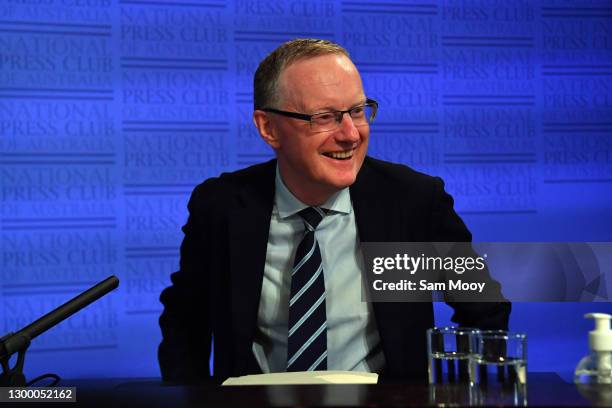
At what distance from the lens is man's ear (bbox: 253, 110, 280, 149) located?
6.74 feet

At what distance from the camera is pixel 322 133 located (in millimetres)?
1936

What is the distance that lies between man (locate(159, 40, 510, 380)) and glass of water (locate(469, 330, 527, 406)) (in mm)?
584

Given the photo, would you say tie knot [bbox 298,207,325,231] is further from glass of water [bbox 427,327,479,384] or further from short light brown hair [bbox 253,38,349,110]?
glass of water [bbox 427,327,479,384]

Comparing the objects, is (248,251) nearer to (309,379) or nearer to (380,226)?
(380,226)

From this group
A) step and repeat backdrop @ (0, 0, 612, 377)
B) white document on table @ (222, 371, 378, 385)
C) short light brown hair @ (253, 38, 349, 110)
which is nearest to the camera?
white document on table @ (222, 371, 378, 385)

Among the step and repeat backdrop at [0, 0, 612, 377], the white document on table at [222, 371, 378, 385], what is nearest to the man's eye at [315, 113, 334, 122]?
the white document on table at [222, 371, 378, 385]

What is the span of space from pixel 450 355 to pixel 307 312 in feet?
2.05

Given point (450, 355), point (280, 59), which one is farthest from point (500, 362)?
point (280, 59)

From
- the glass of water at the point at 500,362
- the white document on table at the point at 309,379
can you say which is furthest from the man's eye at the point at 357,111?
the glass of water at the point at 500,362

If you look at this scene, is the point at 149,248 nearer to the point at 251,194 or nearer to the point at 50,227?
the point at 50,227

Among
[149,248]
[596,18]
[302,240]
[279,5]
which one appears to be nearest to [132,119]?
[149,248]

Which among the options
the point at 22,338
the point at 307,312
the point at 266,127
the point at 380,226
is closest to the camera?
the point at 22,338

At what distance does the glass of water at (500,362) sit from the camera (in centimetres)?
121

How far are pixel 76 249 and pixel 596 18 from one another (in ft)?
6.73
